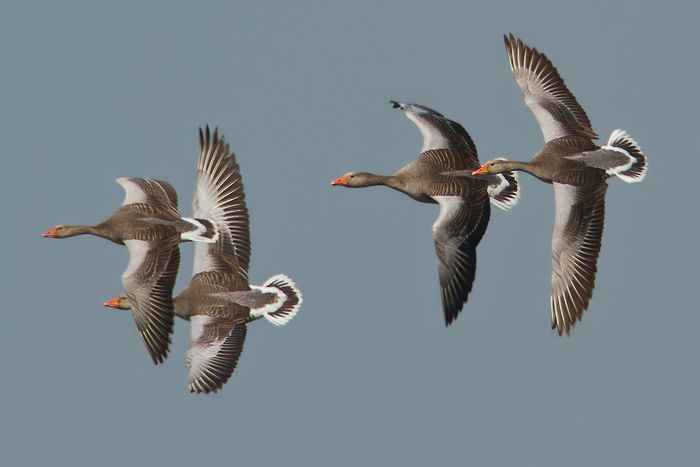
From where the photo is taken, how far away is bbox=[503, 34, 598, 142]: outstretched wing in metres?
34.6

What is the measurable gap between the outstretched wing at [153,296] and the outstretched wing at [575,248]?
7121mm

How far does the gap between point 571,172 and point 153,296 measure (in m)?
8.07

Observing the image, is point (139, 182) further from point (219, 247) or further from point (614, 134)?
point (614, 134)

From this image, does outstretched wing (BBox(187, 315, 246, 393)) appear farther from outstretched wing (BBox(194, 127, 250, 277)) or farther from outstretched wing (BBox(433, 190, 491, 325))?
outstretched wing (BBox(433, 190, 491, 325))

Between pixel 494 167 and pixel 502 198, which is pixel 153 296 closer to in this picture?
pixel 494 167

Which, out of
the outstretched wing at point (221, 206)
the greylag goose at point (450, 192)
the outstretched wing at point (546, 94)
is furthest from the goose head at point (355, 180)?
the outstretched wing at point (546, 94)

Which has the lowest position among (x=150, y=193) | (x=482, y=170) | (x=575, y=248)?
(x=575, y=248)

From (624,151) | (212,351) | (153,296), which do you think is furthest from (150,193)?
(624,151)

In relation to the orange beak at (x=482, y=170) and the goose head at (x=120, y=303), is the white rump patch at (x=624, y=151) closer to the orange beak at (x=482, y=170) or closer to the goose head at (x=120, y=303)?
the orange beak at (x=482, y=170)

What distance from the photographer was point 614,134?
35.0m

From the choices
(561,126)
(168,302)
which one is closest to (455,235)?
(561,126)

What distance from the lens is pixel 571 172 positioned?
33781 millimetres

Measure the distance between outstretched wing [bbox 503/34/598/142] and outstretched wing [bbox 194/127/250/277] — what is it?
590cm

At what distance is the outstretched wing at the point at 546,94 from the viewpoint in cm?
3462
